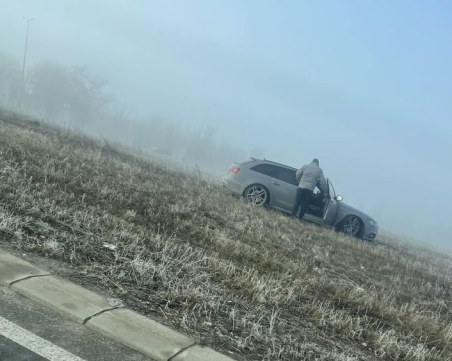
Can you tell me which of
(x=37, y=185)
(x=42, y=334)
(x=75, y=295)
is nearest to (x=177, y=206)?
(x=37, y=185)

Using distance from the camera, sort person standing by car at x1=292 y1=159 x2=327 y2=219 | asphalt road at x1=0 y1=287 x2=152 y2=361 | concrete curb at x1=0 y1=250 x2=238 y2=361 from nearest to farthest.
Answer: asphalt road at x1=0 y1=287 x2=152 y2=361 < concrete curb at x1=0 y1=250 x2=238 y2=361 < person standing by car at x1=292 y1=159 x2=327 y2=219

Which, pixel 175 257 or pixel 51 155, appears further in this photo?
pixel 51 155

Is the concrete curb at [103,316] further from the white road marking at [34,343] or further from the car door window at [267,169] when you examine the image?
the car door window at [267,169]

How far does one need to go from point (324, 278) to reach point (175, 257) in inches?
82.3

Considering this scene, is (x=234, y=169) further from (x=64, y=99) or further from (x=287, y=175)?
(x=64, y=99)

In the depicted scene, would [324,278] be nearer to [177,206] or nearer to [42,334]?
[177,206]

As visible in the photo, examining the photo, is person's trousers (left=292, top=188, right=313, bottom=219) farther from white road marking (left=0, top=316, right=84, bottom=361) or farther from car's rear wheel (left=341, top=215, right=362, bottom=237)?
white road marking (left=0, top=316, right=84, bottom=361)

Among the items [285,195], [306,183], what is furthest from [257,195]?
[306,183]

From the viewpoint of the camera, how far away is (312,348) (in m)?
3.76

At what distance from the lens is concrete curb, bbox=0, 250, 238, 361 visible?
3195 millimetres

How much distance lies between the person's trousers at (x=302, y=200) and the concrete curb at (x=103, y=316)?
31.4 ft

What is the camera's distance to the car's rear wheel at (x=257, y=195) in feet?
44.6

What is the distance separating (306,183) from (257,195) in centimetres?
158

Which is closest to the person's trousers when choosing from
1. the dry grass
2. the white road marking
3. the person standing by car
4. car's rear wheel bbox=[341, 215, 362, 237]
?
the person standing by car
